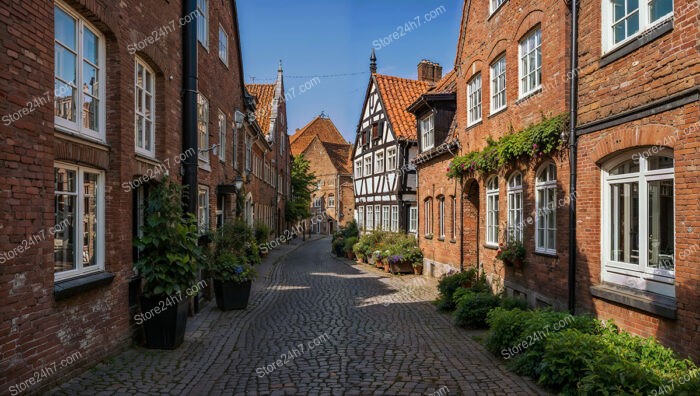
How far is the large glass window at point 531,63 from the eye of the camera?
1008 centimetres

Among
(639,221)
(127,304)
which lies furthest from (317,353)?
(639,221)

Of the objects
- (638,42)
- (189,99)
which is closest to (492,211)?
(638,42)

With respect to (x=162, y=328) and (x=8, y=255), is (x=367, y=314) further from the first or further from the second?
(x=8, y=255)

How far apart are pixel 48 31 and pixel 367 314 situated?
26.4ft

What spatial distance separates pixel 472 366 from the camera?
698 centimetres

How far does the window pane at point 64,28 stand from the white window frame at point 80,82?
0.13 ft

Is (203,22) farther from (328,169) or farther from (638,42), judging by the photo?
(328,169)

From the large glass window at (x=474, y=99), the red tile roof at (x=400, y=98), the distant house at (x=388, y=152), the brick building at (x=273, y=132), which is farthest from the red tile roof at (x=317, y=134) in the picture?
the large glass window at (x=474, y=99)

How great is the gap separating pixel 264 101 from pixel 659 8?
28145 millimetres

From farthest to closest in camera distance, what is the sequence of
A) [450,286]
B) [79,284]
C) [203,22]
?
[203,22], [450,286], [79,284]

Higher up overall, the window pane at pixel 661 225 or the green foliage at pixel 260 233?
the window pane at pixel 661 225

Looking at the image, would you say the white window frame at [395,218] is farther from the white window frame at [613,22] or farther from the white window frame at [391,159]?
the white window frame at [613,22]

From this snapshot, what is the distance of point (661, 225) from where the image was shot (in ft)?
21.6

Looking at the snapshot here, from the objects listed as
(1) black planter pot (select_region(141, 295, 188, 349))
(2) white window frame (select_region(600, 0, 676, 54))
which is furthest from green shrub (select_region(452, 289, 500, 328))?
(1) black planter pot (select_region(141, 295, 188, 349))
